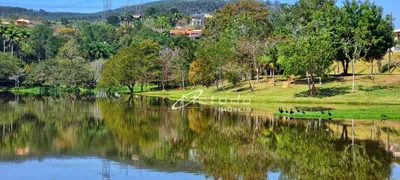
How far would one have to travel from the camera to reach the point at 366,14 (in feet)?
→ 246

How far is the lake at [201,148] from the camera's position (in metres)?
23.4

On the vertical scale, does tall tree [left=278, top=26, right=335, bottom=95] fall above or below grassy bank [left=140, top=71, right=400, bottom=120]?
above

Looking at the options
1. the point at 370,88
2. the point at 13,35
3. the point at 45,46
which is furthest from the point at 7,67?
the point at 370,88

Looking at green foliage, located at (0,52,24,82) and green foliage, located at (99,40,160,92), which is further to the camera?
green foliage, located at (0,52,24,82)

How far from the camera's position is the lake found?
23406mm

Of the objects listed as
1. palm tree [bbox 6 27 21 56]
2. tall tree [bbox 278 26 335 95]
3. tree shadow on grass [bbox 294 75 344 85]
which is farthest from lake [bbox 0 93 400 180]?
palm tree [bbox 6 27 21 56]

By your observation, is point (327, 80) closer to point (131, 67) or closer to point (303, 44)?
point (303, 44)

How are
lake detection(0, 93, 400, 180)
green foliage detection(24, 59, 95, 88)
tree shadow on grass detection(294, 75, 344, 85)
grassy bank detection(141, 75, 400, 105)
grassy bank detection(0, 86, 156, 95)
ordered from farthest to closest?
green foliage detection(24, 59, 95, 88) < grassy bank detection(0, 86, 156, 95) < tree shadow on grass detection(294, 75, 344, 85) < grassy bank detection(141, 75, 400, 105) < lake detection(0, 93, 400, 180)

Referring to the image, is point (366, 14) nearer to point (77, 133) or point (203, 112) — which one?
point (203, 112)

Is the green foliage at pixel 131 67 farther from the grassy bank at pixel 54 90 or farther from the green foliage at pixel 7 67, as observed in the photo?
the green foliage at pixel 7 67

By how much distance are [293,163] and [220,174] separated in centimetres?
426

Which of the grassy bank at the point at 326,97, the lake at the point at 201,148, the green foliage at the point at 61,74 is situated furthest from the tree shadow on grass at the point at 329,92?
the green foliage at the point at 61,74

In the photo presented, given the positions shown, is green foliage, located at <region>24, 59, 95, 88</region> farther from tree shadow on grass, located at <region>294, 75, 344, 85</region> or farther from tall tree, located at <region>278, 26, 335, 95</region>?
tall tree, located at <region>278, 26, 335, 95</region>

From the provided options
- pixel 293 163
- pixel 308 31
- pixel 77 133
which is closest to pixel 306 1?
pixel 308 31
